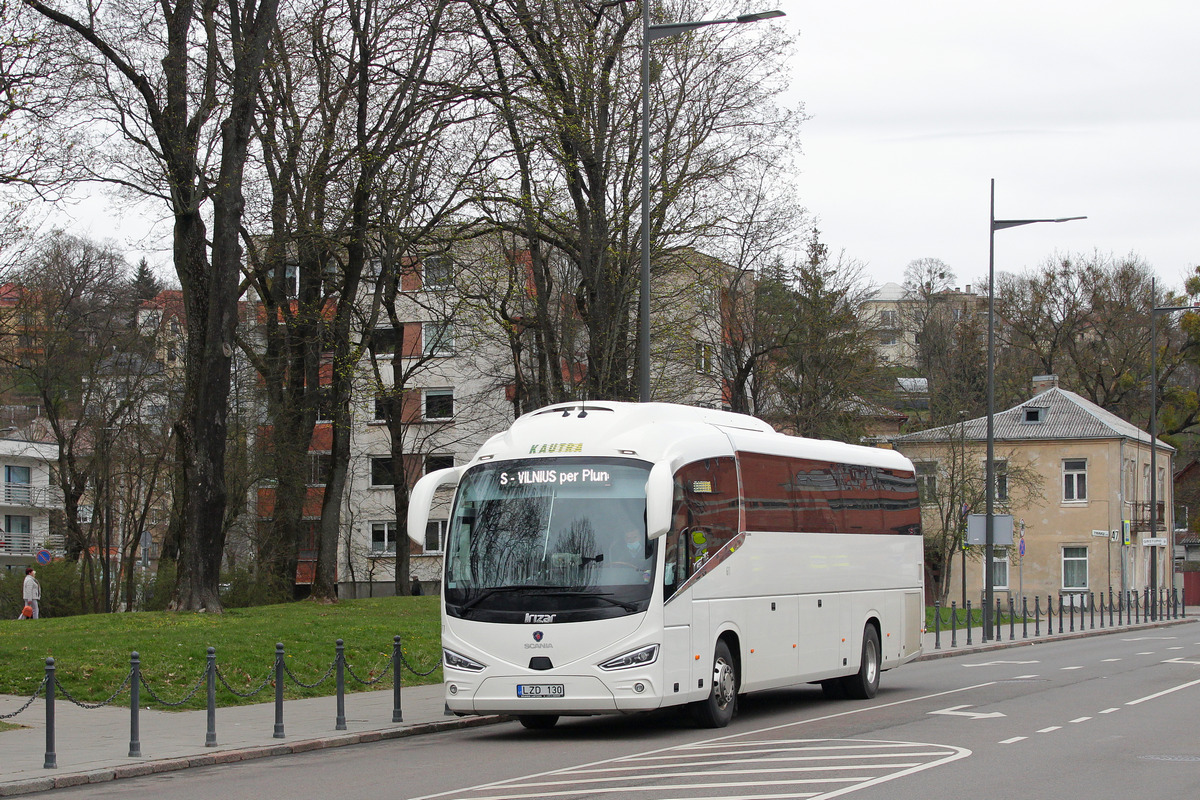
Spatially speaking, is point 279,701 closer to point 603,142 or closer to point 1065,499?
point 603,142

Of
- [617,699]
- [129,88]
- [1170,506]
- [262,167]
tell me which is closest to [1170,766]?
[617,699]

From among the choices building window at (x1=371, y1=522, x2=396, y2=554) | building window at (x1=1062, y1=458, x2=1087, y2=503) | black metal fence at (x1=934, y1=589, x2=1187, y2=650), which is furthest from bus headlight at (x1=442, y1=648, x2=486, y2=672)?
building window at (x1=1062, y1=458, x2=1087, y2=503)

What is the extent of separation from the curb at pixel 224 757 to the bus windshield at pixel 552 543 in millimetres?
1724

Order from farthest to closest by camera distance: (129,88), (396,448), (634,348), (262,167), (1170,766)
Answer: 1. (396,448)
2. (262,167)
3. (634,348)
4. (129,88)
5. (1170,766)

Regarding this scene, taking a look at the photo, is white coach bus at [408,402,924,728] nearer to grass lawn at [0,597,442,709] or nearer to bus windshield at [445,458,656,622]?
bus windshield at [445,458,656,622]

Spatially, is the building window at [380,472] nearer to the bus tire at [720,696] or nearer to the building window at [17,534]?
the building window at [17,534]

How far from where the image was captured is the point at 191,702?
58.3 ft

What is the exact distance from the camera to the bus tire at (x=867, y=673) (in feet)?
64.2

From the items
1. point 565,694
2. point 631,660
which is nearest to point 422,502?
point 565,694

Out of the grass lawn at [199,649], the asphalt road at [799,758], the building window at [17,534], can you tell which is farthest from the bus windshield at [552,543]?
the building window at [17,534]

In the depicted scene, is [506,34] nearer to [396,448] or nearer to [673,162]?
[673,162]

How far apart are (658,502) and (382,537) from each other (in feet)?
182

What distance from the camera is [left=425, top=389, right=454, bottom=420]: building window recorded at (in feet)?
219

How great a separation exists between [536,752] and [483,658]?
127 cm
